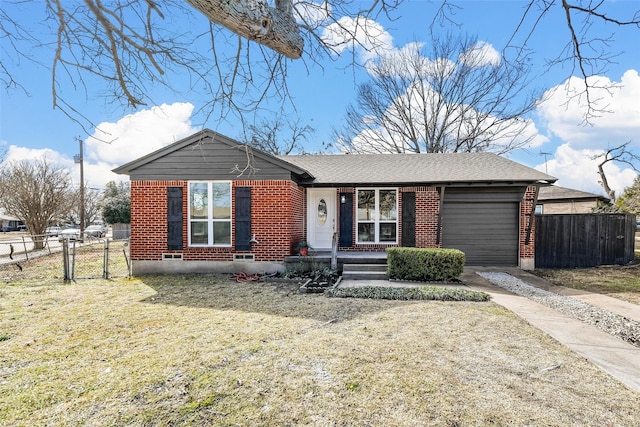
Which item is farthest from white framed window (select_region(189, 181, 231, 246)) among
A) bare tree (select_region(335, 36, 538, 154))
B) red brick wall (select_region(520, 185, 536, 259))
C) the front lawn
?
bare tree (select_region(335, 36, 538, 154))

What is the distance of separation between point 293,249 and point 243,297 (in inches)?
130

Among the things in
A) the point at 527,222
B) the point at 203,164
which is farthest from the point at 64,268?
the point at 527,222

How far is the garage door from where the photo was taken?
1118 cm

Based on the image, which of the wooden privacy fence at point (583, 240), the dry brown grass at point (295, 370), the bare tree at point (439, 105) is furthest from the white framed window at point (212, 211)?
the bare tree at point (439, 105)

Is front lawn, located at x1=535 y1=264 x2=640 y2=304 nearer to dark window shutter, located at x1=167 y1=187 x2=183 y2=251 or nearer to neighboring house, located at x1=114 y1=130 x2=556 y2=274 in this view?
neighboring house, located at x1=114 y1=130 x2=556 y2=274

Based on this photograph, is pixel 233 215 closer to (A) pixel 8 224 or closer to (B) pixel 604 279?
(B) pixel 604 279

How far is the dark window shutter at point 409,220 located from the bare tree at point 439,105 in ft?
38.6

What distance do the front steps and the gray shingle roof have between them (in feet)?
9.32

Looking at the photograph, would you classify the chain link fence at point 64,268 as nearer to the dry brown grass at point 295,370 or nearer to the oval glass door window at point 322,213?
the dry brown grass at point 295,370

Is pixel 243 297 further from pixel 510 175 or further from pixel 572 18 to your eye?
pixel 510 175

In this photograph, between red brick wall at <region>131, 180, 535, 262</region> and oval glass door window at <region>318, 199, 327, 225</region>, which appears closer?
red brick wall at <region>131, 180, 535, 262</region>

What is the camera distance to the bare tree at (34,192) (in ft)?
59.2

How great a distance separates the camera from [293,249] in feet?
34.1

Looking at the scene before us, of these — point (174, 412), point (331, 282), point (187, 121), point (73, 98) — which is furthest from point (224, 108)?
point (331, 282)
